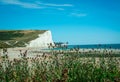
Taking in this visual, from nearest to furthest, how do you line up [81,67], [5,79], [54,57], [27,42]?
[5,79]
[81,67]
[54,57]
[27,42]

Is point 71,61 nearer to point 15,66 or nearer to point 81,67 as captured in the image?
point 81,67

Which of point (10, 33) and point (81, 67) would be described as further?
point (10, 33)

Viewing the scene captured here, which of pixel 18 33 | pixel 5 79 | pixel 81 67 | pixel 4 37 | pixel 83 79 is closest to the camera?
pixel 5 79

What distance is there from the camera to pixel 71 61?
32.9 ft

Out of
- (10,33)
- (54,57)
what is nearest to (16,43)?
(10,33)

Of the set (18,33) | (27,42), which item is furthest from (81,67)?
(18,33)

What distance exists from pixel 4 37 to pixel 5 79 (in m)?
153

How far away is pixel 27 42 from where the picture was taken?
12619cm

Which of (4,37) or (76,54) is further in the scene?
(4,37)

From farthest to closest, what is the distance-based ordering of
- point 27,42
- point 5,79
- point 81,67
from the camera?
point 27,42 < point 81,67 < point 5,79

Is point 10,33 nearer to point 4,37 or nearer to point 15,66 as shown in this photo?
point 4,37

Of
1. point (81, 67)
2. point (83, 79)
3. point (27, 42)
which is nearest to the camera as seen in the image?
point (83, 79)

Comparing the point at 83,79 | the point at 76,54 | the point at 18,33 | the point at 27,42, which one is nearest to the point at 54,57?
the point at 76,54

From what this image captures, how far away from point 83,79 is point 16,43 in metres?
127
